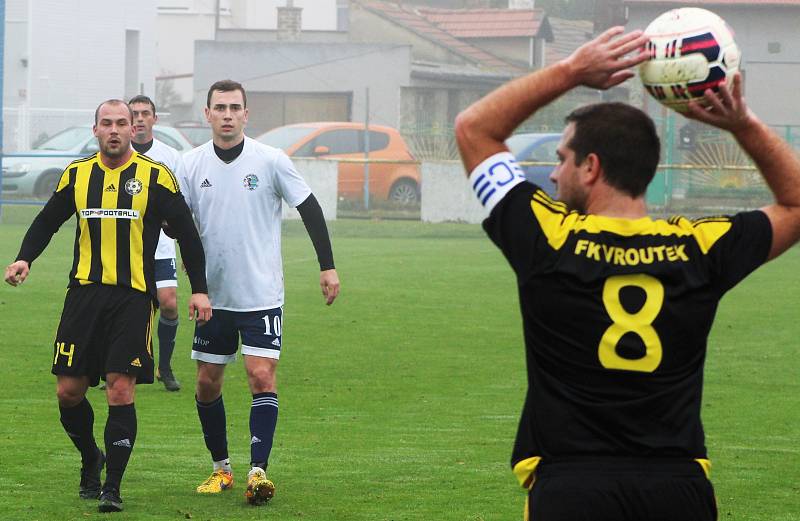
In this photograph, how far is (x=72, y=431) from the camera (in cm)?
745

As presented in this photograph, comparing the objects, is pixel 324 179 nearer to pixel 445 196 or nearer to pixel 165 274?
pixel 445 196

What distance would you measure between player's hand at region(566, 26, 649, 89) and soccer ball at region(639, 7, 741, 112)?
0.13 metres

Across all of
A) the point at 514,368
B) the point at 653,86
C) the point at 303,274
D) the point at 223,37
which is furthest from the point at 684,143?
the point at 653,86

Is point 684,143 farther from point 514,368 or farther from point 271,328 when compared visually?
point 271,328

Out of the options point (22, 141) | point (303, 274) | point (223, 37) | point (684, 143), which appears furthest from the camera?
point (223, 37)

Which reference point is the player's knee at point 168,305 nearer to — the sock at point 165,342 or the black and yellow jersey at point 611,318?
the sock at point 165,342

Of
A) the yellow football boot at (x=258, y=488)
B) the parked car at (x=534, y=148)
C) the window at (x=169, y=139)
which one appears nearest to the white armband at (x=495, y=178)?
the yellow football boot at (x=258, y=488)

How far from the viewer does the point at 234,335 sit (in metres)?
7.82

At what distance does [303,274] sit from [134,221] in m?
12.7

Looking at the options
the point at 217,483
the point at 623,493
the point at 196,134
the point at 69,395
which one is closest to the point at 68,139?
the point at 196,134

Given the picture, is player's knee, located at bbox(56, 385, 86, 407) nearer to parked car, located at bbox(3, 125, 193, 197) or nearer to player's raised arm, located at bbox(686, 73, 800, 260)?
player's raised arm, located at bbox(686, 73, 800, 260)

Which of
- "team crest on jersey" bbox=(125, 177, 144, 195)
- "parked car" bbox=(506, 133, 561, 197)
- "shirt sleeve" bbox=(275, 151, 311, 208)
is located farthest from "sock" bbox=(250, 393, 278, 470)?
"parked car" bbox=(506, 133, 561, 197)

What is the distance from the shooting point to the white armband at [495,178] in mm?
3584

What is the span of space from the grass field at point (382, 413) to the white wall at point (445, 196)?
10.4 meters
